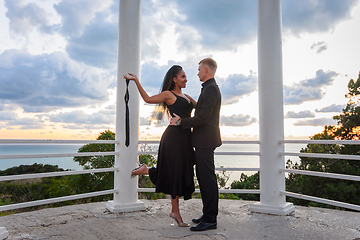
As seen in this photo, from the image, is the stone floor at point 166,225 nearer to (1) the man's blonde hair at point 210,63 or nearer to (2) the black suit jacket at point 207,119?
(2) the black suit jacket at point 207,119

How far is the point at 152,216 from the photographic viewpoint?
290 cm

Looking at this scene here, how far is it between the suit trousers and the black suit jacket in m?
0.10

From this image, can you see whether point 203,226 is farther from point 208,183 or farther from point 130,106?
point 130,106

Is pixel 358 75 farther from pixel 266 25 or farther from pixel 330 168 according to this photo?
pixel 266 25

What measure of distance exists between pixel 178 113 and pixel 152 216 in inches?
54.2

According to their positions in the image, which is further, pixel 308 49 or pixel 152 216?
pixel 308 49

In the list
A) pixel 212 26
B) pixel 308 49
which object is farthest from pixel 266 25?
pixel 308 49

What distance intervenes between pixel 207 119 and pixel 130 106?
4.17 feet

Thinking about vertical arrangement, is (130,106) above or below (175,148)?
above

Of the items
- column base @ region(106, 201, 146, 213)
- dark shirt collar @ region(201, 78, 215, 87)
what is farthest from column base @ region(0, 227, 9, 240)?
dark shirt collar @ region(201, 78, 215, 87)

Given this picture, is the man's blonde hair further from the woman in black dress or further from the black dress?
the black dress

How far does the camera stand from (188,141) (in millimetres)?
2562

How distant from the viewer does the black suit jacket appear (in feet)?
7.59

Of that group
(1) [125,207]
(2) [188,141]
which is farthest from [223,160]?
(2) [188,141]
